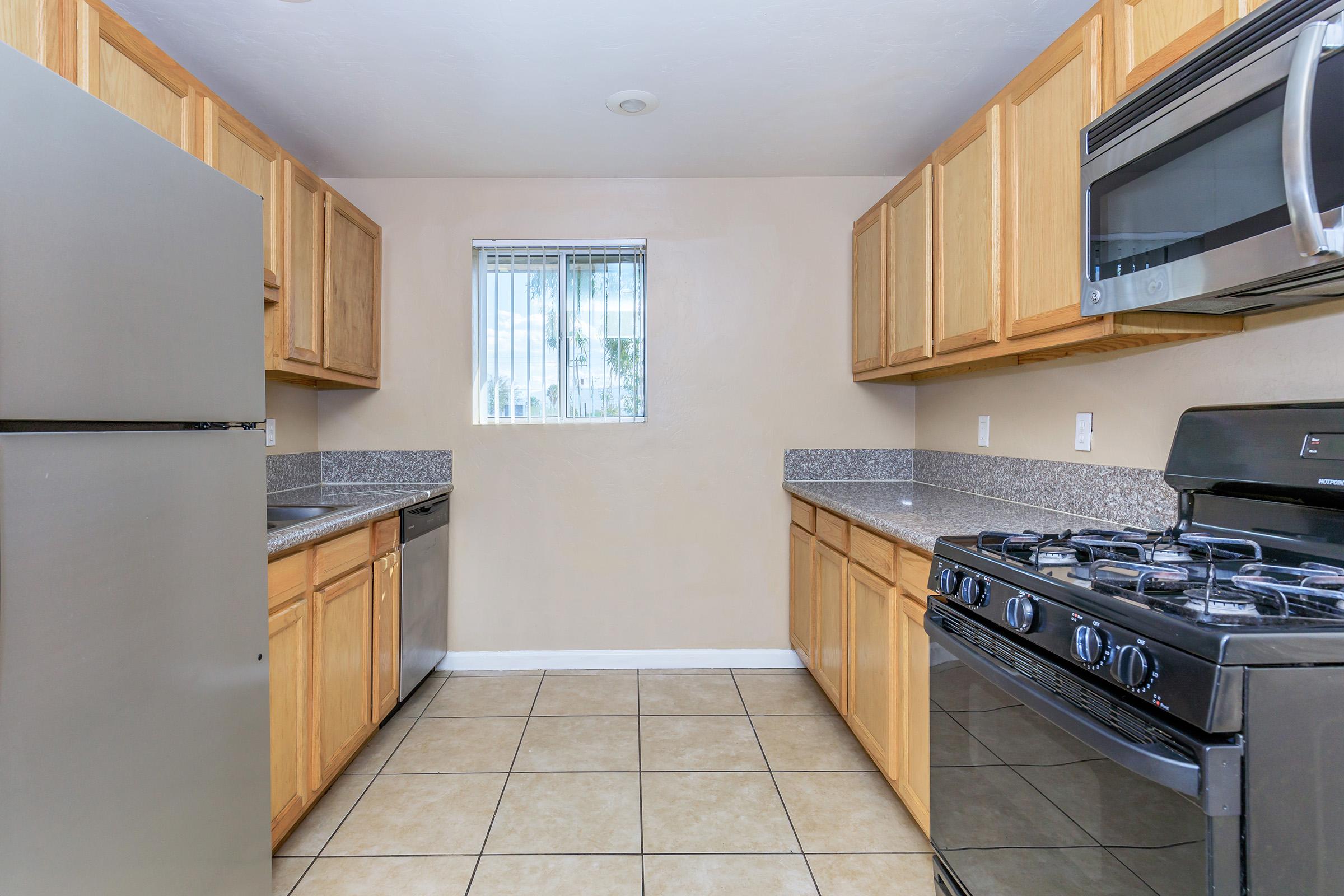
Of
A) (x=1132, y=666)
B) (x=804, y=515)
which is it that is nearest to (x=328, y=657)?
(x=804, y=515)

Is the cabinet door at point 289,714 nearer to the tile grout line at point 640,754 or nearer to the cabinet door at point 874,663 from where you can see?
the tile grout line at point 640,754

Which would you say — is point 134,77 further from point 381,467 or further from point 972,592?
point 972,592

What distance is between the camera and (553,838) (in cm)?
196

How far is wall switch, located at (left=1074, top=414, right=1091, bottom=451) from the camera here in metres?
2.05

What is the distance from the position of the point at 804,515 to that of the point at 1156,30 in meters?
2.14

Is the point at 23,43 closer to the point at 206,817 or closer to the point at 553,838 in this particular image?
the point at 206,817

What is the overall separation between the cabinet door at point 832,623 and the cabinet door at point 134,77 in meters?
2.41

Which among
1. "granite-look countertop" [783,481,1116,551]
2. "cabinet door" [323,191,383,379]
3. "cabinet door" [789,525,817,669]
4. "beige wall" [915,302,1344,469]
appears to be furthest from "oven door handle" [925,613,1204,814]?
"cabinet door" [323,191,383,379]

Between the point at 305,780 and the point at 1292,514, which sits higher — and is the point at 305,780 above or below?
below

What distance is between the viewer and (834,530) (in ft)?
8.64

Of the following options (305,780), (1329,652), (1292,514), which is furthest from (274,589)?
(1292,514)

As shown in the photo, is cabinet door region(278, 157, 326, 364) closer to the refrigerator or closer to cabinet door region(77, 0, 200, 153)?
cabinet door region(77, 0, 200, 153)

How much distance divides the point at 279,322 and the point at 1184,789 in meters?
2.71

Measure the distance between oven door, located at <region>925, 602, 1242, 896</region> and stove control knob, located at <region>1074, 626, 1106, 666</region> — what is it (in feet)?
0.18
